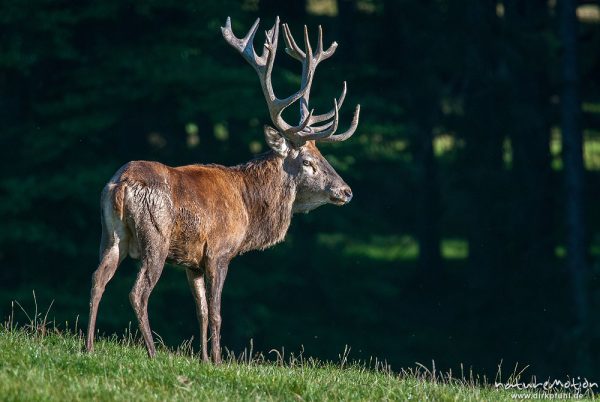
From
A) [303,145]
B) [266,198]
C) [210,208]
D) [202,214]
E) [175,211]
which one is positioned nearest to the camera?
[175,211]

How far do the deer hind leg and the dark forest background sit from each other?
1045cm

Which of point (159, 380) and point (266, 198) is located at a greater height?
point (266, 198)

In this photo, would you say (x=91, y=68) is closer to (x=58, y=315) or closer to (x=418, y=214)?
(x=58, y=315)

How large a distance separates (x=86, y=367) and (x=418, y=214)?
58.6 ft

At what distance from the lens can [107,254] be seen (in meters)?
9.31

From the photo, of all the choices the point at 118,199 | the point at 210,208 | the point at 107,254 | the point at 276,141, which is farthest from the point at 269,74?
the point at 107,254

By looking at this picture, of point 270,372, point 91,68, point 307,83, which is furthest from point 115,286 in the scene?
point 270,372

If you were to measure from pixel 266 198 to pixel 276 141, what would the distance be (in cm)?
51

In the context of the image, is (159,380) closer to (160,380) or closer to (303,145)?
(160,380)

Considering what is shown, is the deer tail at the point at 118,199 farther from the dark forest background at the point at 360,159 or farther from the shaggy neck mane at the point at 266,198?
the dark forest background at the point at 360,159

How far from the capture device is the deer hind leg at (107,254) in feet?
30.0

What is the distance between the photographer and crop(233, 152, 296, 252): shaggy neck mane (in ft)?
35.5

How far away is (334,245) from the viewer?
24.4 metres

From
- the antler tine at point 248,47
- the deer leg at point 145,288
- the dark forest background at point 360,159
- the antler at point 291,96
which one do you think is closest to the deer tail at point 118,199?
the deer leg at point 145,288
